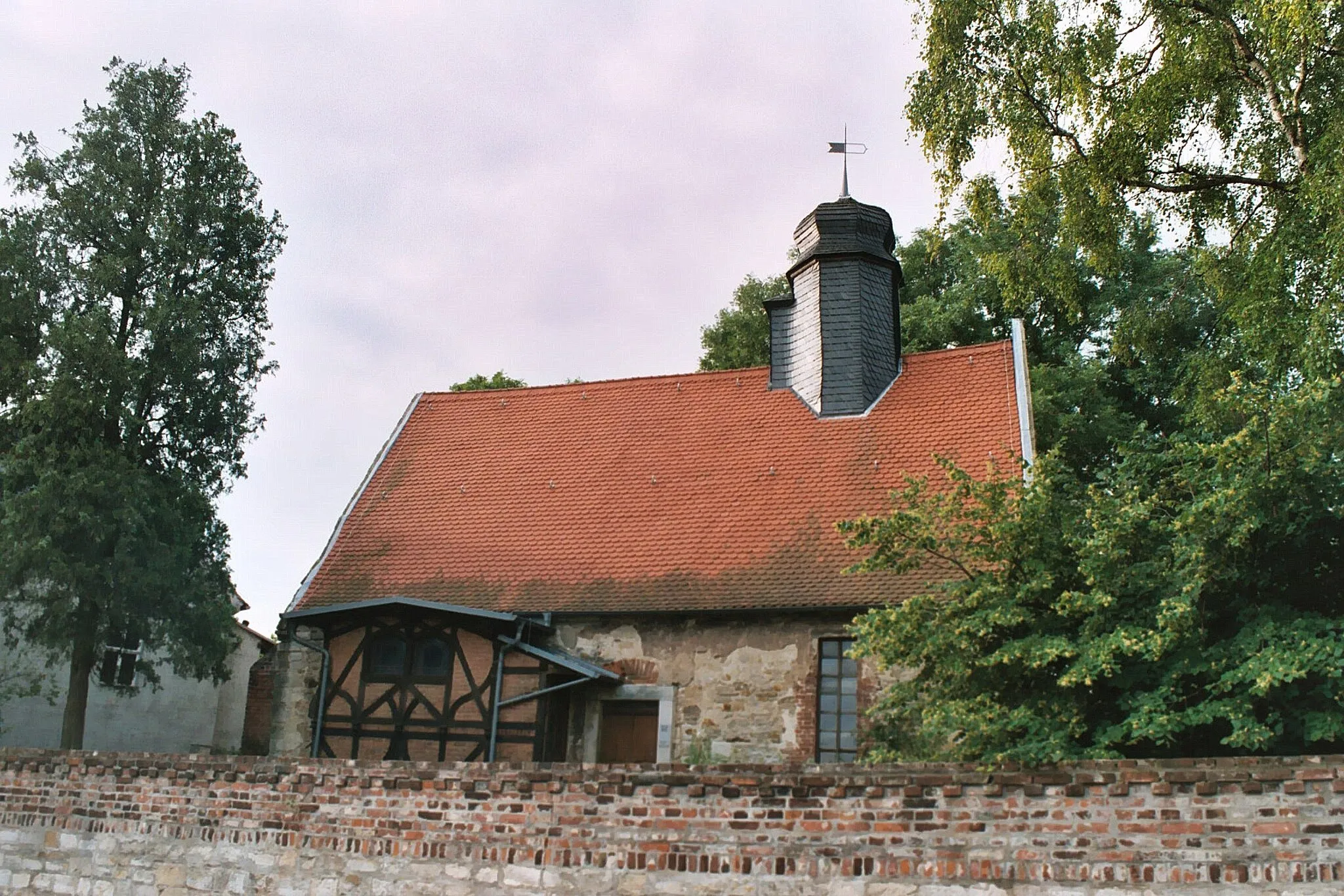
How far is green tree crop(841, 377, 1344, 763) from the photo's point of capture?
727 cm

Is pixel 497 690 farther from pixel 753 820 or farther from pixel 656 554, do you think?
pixel 753 820

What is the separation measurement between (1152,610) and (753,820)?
3056mm

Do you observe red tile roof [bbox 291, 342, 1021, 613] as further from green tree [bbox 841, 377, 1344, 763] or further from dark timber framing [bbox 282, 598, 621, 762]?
green tree [bbox 841, 377, 1344, 763]

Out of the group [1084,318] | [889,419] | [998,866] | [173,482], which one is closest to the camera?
[998,866]

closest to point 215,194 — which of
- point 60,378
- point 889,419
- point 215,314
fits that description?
point 215,314

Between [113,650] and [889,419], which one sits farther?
[113,650]

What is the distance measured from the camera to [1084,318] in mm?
21031

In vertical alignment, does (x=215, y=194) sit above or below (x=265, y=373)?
above

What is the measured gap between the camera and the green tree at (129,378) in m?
15.1

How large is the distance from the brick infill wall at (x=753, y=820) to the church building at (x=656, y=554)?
421 centimetres

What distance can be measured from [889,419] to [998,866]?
30.2 ft

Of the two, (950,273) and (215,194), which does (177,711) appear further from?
(950,273)

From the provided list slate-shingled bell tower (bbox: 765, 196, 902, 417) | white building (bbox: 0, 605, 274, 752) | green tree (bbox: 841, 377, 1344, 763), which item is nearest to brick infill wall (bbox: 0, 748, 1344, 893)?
green tree (bbox: 841, 377, 1344, 763)

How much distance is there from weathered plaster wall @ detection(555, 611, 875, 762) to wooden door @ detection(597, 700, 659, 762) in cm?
29
